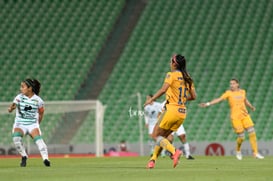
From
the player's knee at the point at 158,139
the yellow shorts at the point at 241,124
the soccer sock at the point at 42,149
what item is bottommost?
the soccer sock at the point at 42,149

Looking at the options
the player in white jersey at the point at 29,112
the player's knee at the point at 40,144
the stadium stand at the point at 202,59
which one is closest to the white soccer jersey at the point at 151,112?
the stadium stand at the point at 202,59

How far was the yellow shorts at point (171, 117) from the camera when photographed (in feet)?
41.1

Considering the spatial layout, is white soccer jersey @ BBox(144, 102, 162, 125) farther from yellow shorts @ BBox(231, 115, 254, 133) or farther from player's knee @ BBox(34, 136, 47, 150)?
player's knee @ BBox(34, 136, 47, 150)

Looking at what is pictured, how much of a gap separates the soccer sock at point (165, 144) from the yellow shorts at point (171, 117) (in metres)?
0.20

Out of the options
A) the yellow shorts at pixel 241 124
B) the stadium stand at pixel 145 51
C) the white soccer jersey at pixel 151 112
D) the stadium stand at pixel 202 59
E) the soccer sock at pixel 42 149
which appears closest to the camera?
the soccer sock at pixel 42 149

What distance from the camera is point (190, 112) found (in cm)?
2753

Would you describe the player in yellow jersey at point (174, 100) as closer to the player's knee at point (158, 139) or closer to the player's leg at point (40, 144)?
the player's knee at point (158, 139)

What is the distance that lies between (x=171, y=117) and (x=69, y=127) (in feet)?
42.1

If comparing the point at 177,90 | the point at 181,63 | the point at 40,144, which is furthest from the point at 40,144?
the point at 181,63

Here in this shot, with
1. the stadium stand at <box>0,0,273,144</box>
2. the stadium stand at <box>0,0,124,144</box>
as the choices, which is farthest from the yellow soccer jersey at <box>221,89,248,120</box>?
the stadium stand at <box>0,0,124,144</box>

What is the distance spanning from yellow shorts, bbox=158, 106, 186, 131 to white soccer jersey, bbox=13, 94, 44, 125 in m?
3.05

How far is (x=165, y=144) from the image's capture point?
41.0 feet

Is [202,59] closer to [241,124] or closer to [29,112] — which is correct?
[241,124]

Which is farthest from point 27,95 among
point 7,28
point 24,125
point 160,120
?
point 7,28
